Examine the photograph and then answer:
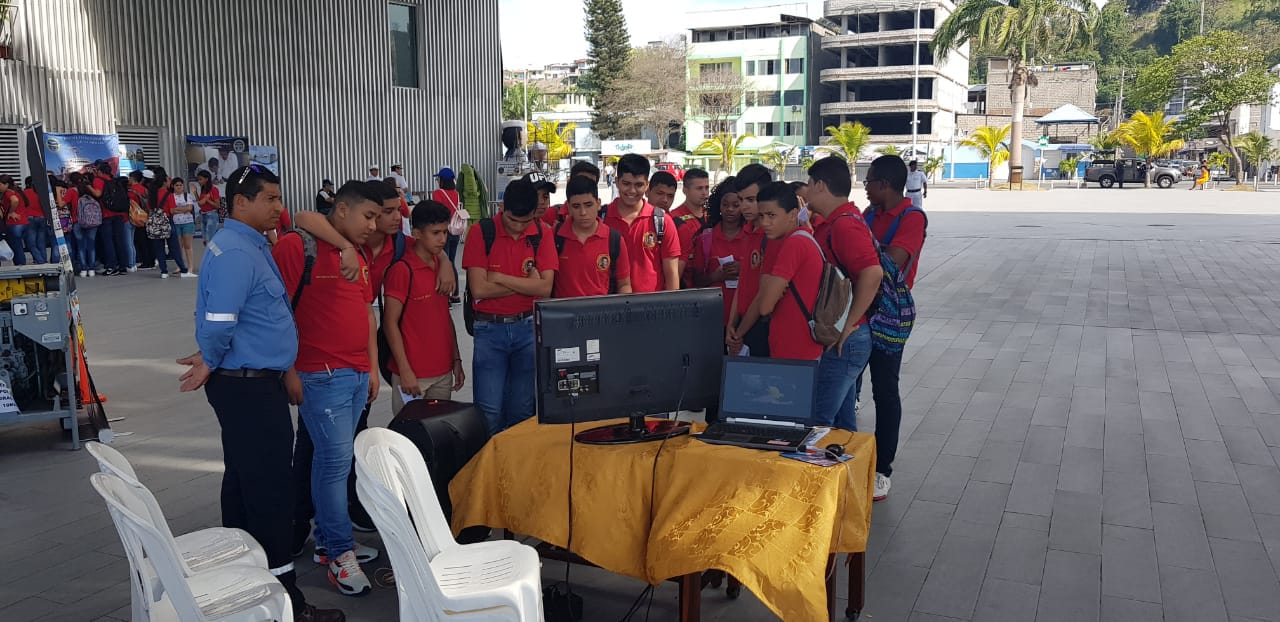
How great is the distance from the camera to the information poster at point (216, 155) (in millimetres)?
17250

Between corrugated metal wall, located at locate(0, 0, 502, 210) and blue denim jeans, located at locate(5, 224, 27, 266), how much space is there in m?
2.16

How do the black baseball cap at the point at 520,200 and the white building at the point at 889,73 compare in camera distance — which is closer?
the black baseball cap at the point at 520,200

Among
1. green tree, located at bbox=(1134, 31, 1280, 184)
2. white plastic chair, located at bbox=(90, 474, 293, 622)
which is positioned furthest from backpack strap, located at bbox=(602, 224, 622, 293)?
green tree, located at bbox=(1134, 31, 1280, 184)

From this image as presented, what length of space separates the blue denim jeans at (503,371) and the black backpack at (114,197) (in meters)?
12.1

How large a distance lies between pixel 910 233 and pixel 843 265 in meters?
0.78

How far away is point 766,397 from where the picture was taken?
3252 millimetres

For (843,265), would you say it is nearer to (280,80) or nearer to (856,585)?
(856,585)

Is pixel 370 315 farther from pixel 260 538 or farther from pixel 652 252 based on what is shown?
pixel 652 252

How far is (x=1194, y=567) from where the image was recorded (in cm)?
400

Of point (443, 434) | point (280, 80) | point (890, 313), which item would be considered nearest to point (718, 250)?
point (890, 313)

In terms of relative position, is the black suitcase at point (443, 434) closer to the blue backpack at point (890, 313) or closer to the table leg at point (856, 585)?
the table leg at point (856, 585)

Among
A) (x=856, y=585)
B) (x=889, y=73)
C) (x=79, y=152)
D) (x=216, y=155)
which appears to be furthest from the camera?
(x=889, y=73)

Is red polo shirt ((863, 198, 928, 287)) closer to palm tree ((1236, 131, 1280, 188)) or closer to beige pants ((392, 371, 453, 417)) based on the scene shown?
beige pants ((392, 371, 453, 417))

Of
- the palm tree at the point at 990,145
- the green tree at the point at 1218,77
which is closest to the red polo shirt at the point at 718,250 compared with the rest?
the palm tree at the point at 990,145
